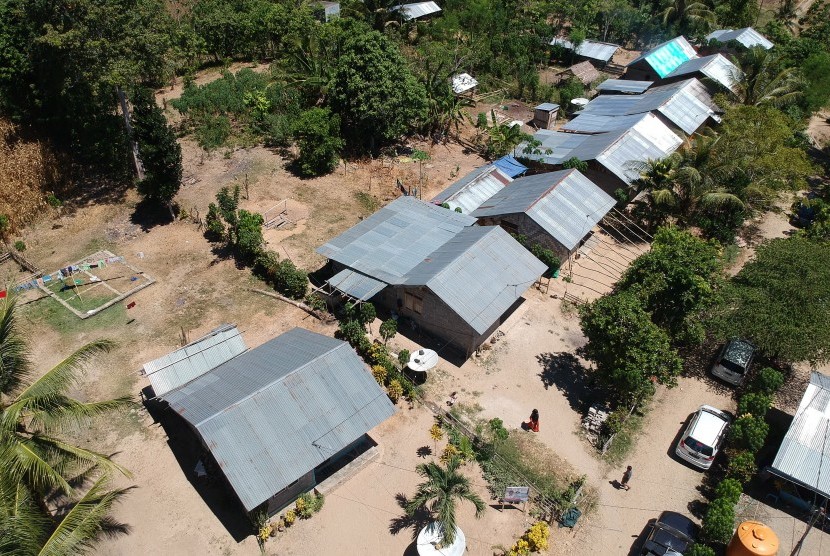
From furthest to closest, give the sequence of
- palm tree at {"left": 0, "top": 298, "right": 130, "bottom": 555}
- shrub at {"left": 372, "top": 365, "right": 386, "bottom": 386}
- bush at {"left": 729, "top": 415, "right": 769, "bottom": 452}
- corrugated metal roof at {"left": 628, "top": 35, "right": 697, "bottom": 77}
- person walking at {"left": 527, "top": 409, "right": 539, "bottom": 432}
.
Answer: corrugated metal roof at {"left": 628, "top": 35, "right": 697, "bottom": 77}, shrub at {"left": 372, "top": 365, "right": 386, "bottom": 386}, person walking at {"left": 527, "top": 409, "right": 539, "bottom": 432}, bush at {"left": 729, "top": 415, "right": 769, "bottom": 452}, palm tree at {"left": 0, "top": 298, "right": 130, "bottom": 555}

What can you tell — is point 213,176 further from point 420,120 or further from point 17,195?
point 420,120

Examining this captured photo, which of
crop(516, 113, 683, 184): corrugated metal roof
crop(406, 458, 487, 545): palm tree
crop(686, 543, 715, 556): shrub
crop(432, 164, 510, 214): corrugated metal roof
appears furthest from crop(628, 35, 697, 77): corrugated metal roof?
crop(406, 458, 487, 545): palm tree

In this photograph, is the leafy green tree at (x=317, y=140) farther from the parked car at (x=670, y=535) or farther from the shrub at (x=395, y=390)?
the parked car at (x=670, y=535)

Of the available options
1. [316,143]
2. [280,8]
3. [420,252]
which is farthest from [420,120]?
[280,8]

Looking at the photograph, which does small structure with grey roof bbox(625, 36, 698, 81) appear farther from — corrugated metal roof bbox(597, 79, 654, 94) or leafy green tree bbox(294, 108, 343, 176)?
leafy green tree bbox(294, 108, 343, 176)

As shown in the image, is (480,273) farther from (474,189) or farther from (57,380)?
(57,380)

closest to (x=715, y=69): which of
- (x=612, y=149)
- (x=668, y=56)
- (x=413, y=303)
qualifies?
(x=668, y=56)

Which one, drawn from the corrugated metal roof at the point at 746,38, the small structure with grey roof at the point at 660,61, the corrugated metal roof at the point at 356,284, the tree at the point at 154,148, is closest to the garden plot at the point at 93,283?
the tree at the point at 154,148
